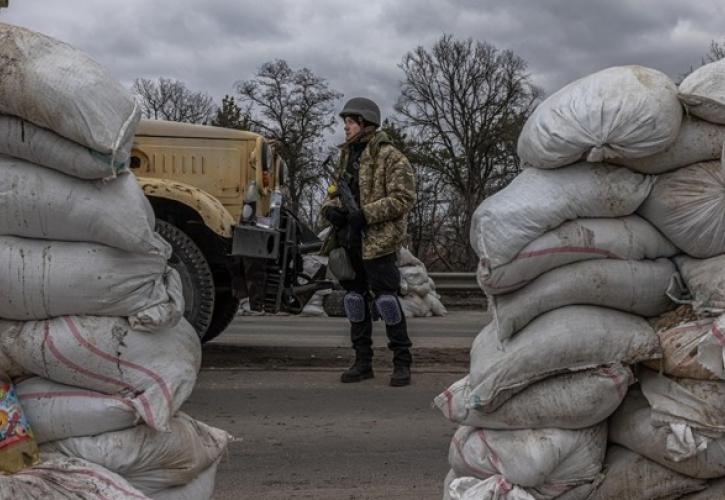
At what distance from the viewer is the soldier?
5.96 meters

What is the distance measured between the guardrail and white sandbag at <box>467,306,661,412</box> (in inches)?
464

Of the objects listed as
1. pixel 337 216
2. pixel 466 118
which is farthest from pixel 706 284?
pixel 466 118

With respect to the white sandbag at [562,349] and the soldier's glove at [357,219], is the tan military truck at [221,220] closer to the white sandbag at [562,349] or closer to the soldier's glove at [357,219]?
the soldier's glove at [357,219]

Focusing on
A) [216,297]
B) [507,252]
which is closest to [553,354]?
[507,252]

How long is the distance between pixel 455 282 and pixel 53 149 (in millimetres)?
12412

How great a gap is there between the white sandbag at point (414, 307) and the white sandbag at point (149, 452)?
374 inches

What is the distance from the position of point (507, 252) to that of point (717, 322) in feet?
2.07

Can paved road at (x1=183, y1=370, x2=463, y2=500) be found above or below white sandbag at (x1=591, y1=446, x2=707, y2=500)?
below

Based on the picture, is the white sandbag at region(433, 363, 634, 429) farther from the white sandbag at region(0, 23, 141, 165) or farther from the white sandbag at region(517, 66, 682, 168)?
the white sandbag at region(0, 23, 141, 165)

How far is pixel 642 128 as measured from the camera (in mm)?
2650

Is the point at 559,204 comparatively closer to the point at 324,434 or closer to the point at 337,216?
the point at 324,434

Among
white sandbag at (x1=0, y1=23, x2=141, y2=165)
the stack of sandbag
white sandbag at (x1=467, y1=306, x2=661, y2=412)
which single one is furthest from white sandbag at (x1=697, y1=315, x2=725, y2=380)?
white sandbag at (x1=0, y1=23, x2=141, y2=165)

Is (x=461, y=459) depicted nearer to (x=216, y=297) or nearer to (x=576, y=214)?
(x=576, y=214)

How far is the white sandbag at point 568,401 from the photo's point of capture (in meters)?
2.72
